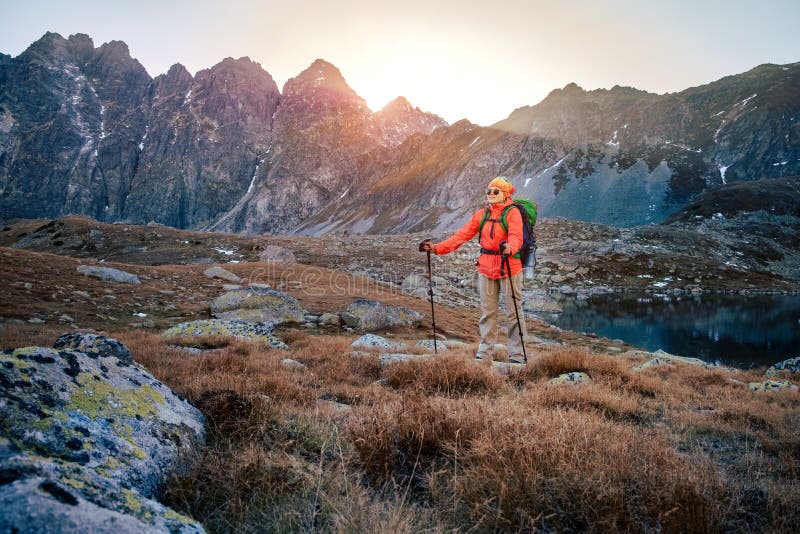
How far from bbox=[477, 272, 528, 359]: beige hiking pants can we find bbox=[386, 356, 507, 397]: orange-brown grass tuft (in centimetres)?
285

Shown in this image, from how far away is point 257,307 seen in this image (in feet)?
49.1

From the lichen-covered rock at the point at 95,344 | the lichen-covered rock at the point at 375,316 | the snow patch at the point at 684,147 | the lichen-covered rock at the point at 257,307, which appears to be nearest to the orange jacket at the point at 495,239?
the lichen-covered rock at the point at 95,344

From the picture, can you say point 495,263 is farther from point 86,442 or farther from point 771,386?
point 86,442

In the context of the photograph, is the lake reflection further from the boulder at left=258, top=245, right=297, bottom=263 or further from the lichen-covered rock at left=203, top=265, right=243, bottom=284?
the boulder at left=258, top=245, right=297, bottom=263

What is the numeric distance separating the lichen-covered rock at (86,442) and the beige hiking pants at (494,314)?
6.48 meters

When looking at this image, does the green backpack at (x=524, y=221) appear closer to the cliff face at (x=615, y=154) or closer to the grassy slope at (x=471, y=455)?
the grassy slope at (x=471, y=455)

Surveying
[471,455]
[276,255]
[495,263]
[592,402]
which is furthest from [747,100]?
[471,455]

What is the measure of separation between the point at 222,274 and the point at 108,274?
5347 mm

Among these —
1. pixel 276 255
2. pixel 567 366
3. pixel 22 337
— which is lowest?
pixel 276 255

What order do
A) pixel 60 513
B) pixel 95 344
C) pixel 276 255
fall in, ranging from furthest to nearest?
pixel 276 255, pixel 95 344, pixel 60 513

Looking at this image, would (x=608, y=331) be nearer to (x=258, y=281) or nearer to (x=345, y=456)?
(x=258, y=281)

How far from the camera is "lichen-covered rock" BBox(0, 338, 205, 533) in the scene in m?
1.26

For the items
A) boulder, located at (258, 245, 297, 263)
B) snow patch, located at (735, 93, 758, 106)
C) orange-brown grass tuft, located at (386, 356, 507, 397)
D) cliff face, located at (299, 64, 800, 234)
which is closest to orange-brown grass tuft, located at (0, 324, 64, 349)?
orange-brown grass tuft, located at (386, 356, 507, 397)

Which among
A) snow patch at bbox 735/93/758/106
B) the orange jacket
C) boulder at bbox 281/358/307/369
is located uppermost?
snow patch at bbox 735/93/758/106
